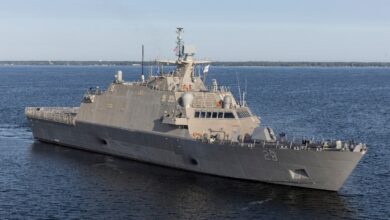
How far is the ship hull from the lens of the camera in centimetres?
3319

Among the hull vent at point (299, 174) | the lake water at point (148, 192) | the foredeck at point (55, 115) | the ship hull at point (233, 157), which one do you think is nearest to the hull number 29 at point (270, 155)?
the ship hull at point (233, 157)

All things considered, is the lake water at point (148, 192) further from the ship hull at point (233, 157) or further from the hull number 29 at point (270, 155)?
the hull number 29 at point (270, 155)

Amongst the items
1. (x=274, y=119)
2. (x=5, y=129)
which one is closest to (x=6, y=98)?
(x=5, y=129)

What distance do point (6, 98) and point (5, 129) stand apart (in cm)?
4088

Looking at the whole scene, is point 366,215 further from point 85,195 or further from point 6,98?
point 6,98

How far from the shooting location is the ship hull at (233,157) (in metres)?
33.2

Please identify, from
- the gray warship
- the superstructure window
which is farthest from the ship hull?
the superstructure window

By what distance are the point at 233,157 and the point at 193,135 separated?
348cm

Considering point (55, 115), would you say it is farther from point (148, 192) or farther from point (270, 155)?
point (270, 155)

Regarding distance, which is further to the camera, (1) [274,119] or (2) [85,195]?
(1) [274,119]

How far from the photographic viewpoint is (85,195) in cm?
3397

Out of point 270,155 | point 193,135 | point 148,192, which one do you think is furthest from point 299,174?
point 148,192

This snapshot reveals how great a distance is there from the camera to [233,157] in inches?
1416

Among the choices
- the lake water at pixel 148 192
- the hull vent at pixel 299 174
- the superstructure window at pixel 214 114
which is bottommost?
the lake water at pixel 148 192
